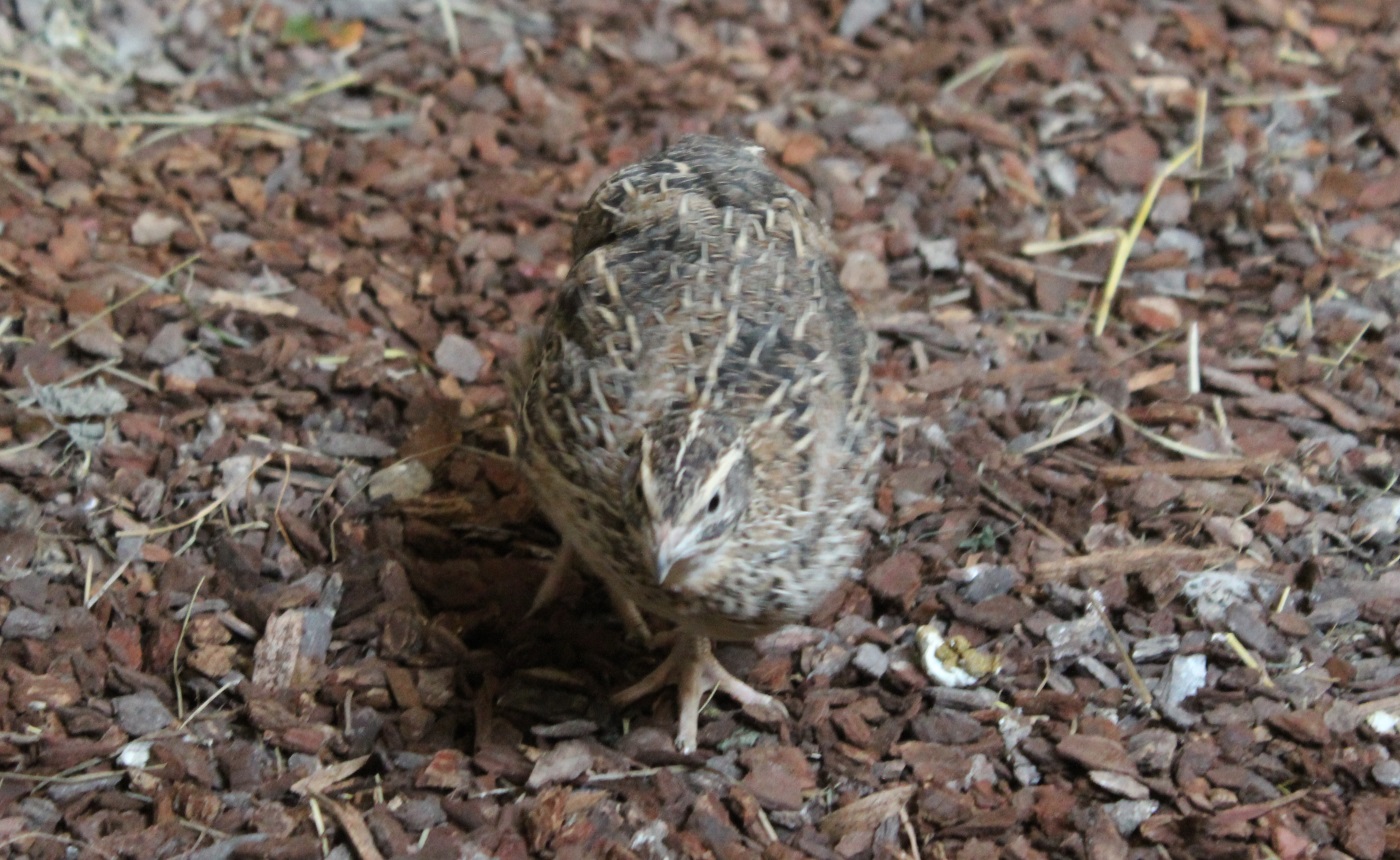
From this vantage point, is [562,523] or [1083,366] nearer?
[562,523]

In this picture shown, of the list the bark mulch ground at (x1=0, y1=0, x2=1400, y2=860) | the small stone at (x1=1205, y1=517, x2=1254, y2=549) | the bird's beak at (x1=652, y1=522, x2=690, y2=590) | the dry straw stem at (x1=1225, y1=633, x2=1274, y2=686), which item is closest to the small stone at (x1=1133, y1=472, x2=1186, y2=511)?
the bark mulch ground at (x1=0, y1=0, x2=1400, y2=860)

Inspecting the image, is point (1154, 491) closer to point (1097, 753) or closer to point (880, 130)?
point (1097, 753)

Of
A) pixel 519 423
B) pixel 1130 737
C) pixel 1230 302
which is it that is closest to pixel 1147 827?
pixel 1130 737

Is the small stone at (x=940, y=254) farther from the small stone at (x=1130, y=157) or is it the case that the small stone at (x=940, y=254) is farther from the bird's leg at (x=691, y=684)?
the bird's leg at (x=691, y=684)

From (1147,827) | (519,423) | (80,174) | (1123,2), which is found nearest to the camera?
(1147,827)

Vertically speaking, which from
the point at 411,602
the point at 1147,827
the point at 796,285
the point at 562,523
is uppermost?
the point at 796,285

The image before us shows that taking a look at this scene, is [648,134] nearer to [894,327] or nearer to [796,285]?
[894,327]
